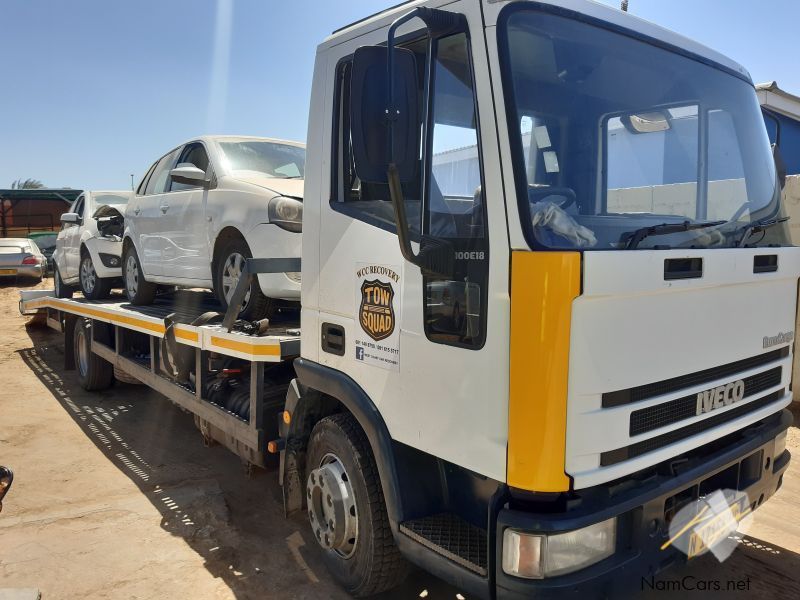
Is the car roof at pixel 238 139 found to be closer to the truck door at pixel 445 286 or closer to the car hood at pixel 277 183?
the car hood at pixel 277 183

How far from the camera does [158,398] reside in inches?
288

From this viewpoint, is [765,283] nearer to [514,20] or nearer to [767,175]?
[767,175]

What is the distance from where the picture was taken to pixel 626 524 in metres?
2.29

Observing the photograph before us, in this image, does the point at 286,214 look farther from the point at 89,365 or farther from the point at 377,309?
the point at 89,365

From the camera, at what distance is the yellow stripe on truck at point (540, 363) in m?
2.04

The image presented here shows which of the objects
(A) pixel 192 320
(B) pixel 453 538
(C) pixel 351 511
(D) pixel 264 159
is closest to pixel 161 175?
(D) pixel 264 159

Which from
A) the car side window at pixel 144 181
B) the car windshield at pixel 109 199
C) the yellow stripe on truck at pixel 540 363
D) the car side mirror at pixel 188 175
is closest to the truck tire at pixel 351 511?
the yellow stripe on truck at pixel 540 363

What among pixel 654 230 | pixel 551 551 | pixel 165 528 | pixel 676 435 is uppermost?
pixel 654 230

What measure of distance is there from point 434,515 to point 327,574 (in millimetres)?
1111

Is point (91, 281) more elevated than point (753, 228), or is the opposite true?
point (753, 228)

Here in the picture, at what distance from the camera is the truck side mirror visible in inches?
87.3

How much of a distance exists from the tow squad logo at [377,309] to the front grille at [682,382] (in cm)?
93

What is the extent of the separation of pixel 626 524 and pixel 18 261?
16.9 metres

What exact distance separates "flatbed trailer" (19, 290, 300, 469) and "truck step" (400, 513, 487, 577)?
1.41m
